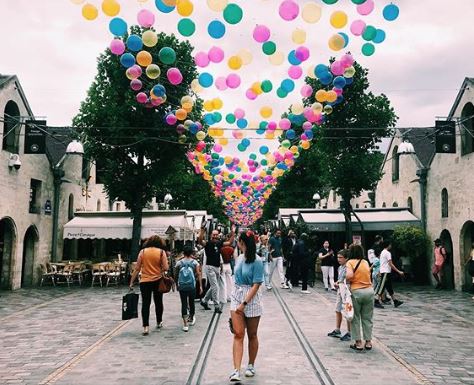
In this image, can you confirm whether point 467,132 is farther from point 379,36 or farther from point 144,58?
point 144,58

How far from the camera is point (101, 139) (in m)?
20.0

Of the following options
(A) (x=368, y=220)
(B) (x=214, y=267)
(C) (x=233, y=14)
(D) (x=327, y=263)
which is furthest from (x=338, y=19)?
(A) (x=368, y=220)

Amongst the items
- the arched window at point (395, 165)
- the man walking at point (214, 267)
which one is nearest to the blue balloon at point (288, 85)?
the man walking at point (214, 267)

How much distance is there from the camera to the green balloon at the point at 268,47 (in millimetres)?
10117

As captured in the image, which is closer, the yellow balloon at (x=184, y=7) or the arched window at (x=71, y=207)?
the yellow balloon at (x=184, y=7)

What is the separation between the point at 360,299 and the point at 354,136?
13.6 m

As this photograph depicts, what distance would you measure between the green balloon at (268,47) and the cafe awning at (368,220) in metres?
13.5

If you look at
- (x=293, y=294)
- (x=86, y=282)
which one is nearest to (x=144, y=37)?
(x=293, y=294)

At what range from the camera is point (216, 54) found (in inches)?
421

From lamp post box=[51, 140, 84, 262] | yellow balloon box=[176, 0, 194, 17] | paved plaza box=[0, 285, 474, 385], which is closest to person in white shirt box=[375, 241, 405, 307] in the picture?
paved plaza box=[0, 285, 474, 385]

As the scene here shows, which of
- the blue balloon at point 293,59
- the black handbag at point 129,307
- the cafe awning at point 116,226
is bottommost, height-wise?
the black handbag at point 129,307

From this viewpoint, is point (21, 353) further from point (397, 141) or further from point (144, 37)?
point (397, 141)

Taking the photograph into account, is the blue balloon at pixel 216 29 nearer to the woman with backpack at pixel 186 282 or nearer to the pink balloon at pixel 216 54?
the pink balloon at pixel 216 54

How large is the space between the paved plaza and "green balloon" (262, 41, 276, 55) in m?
6.19
